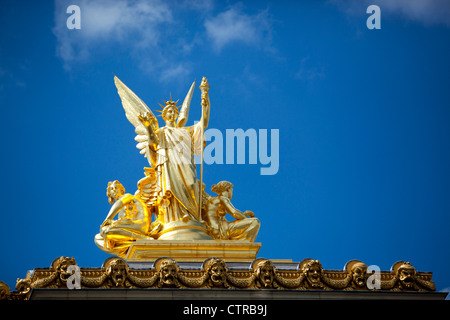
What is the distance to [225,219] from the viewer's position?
111ft

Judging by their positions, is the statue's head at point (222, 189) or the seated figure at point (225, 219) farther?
the statue's head at point (222, 189)

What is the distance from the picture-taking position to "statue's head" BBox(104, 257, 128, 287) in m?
25.8

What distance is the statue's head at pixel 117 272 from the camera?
2577 cm

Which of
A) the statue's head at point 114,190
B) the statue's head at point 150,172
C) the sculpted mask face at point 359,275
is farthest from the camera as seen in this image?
the statue's head at point 150,172

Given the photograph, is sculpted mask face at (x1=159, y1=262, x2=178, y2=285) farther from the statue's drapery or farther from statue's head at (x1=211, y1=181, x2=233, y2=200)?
statue's head at (x1=211, y1=181, x2=233, y2=200)

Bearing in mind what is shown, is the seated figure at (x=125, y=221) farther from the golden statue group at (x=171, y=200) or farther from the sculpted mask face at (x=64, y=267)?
the sculpted mask face at (x=64, y=267)

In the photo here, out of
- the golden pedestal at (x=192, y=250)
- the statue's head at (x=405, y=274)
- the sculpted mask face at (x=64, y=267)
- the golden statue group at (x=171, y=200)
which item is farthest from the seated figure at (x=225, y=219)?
the sculpted mask face at (x=64, y=267)

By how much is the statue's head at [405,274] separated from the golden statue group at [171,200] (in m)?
7.14

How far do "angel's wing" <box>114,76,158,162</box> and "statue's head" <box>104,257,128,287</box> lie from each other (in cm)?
937

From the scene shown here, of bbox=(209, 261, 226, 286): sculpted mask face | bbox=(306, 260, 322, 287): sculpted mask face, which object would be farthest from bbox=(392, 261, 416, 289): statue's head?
bbox=(209, 261, 226, 286): sculpted mask face

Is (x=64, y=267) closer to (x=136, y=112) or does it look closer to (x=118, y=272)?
(x=118, y=272)

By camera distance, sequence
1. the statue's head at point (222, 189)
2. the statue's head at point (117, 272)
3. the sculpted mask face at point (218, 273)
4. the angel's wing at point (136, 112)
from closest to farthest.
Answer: the statue's head at point (117, 272) → the sculpted mask face at point (218, 273) → the statue's head at point (222, 189) → the angel's wing at point (136, 112)
